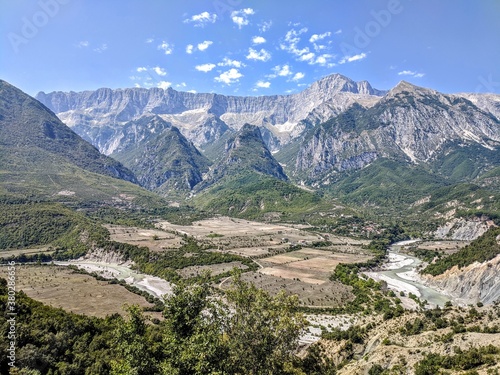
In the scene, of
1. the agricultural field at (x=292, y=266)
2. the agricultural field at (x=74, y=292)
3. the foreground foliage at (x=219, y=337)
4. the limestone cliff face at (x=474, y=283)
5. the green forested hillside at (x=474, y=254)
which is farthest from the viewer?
the agricultural field at (x=292, y=266)

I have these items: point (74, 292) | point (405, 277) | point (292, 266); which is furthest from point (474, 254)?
point (74, 292)

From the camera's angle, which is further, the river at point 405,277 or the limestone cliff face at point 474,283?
the river at point 405,277

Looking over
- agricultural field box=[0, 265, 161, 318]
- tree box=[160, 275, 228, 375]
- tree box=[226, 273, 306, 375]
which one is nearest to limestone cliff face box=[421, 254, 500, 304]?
tree box=[226, 273, 306, 375]

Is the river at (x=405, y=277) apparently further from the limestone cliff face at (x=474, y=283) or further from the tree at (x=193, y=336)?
the tree at (x=193, y=336)

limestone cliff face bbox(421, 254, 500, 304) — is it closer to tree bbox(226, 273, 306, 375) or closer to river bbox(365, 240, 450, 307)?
river bbox(365, 240, 450, 307)

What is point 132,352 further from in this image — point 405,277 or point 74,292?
point 405,277

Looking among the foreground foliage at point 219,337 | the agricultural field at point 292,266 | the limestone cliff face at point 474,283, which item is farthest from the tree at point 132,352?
the limestone cliff face at point 474,283
